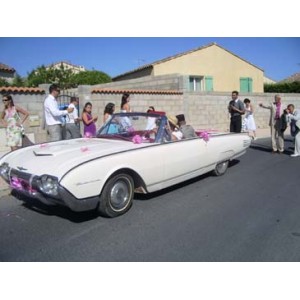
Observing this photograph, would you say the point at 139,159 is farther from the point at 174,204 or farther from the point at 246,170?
the point at 246,170

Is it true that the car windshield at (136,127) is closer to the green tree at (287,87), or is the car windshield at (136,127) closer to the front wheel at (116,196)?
the front wheel at (116,196)

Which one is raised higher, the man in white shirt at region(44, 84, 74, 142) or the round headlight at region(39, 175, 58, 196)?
the man in white shirt at region(44, 84, 74, 142)

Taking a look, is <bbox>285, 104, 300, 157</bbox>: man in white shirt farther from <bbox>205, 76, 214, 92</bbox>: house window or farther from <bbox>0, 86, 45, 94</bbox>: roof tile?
<bbox>205, 76, 214, 92</bbox>: house window

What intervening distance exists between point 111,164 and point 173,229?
1079 millimetres

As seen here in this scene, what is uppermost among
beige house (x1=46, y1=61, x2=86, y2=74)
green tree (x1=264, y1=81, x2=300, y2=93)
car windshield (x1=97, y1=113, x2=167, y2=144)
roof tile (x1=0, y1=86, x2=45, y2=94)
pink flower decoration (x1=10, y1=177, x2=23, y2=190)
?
beige house (x1=46, y1=61, x2=86, y2=74)

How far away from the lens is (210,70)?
78.0 feet

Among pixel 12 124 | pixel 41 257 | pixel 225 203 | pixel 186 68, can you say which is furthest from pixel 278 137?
pixel 186 68

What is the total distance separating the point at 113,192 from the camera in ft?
13.8

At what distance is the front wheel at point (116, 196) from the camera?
409cm

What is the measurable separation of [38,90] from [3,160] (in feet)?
16.8

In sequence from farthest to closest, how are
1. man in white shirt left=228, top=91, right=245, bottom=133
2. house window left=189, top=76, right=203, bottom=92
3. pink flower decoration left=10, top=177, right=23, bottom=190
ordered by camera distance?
1. house window left=189, top=76, right=203, bottom=92
2. man in white shirt left=228, top=91, right=245, bottom=133
3. pink flower decoration left=10, top=177, right=23, bottom=190

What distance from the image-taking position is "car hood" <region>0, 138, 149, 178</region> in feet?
12.6

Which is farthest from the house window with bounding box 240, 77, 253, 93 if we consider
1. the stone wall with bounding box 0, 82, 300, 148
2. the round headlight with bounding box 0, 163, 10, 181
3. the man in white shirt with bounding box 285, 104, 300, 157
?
the round headlight with bounding box 0, 163, 10, 181

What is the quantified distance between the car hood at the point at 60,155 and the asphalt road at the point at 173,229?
0.72 meters
